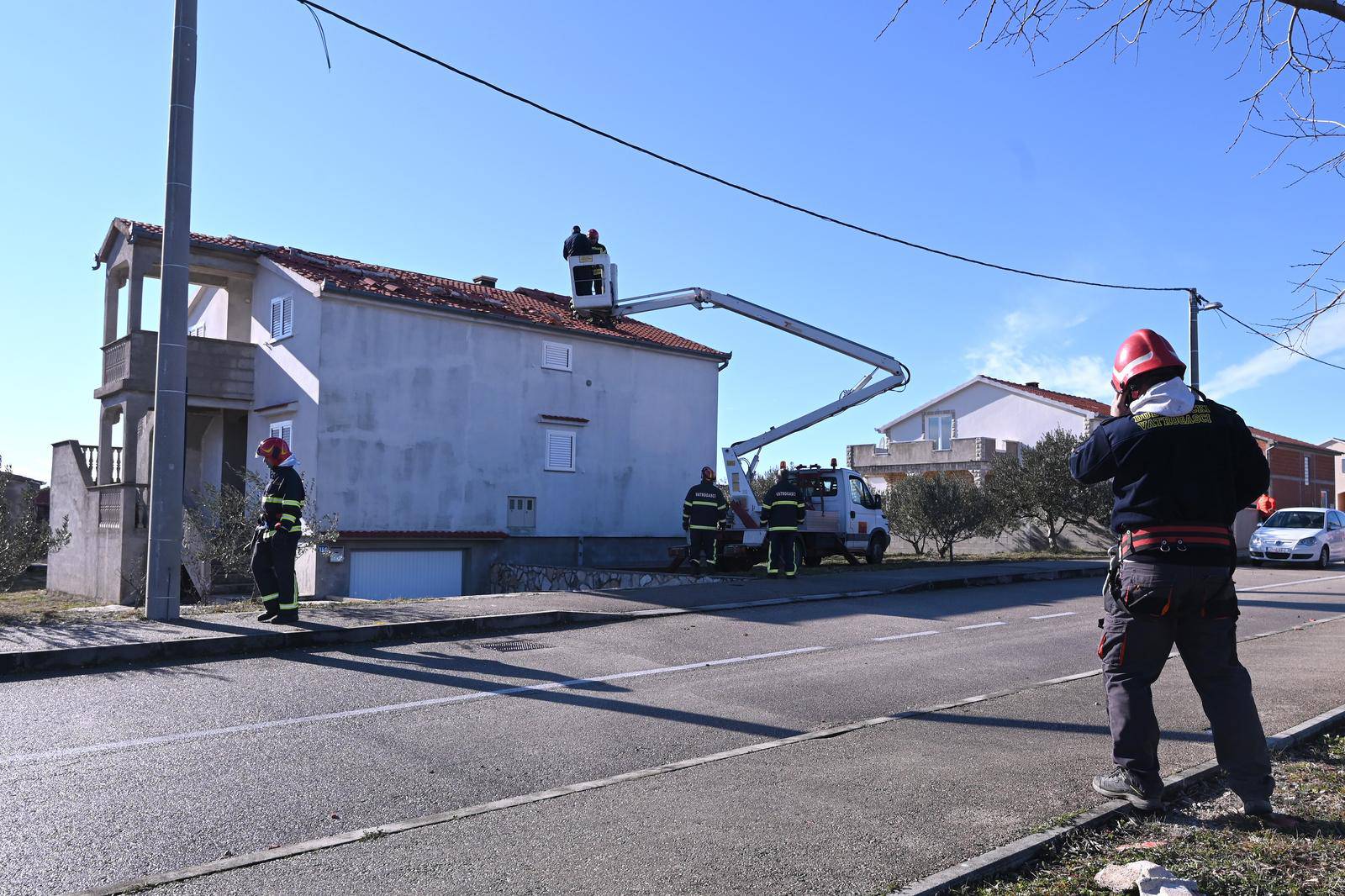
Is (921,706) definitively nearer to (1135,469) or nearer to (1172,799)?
(1172,799)

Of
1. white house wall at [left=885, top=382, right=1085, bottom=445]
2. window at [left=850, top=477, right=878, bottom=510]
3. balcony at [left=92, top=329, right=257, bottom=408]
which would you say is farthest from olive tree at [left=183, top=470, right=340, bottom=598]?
white house wall at [left=885, top=382, right=1085, bottom=445]

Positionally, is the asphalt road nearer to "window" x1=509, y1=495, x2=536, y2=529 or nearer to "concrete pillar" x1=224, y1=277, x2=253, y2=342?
"window" x1=509, y1=495, x2=536, y2=529

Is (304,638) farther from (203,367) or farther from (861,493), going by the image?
(861,493)

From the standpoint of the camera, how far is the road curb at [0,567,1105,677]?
26.5 ft

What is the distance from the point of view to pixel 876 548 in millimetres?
23812

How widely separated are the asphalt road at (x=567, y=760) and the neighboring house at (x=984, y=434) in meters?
30.1

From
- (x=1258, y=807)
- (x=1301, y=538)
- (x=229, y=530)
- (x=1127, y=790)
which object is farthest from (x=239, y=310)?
(x=1301, y=538)

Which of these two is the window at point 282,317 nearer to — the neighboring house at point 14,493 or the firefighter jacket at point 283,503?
the neighboring house at point 14,493

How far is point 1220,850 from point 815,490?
63.8 ft

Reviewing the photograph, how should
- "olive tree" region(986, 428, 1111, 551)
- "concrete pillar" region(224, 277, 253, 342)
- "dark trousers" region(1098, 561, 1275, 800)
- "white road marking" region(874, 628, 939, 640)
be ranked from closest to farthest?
"dark trousers" region(1098, 561, 1275, 800), "white road marking" region(874, 628, 939, 640), "concrete pillar" region(224, 277, 253, 342), "olive tree" region(986, 428, 1111, 551)

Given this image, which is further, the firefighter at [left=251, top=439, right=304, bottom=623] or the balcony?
the balcony

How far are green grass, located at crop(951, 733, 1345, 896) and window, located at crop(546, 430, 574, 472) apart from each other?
2036cm

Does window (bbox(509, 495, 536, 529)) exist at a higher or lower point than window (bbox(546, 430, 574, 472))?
lower

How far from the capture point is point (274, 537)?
10141 mm
